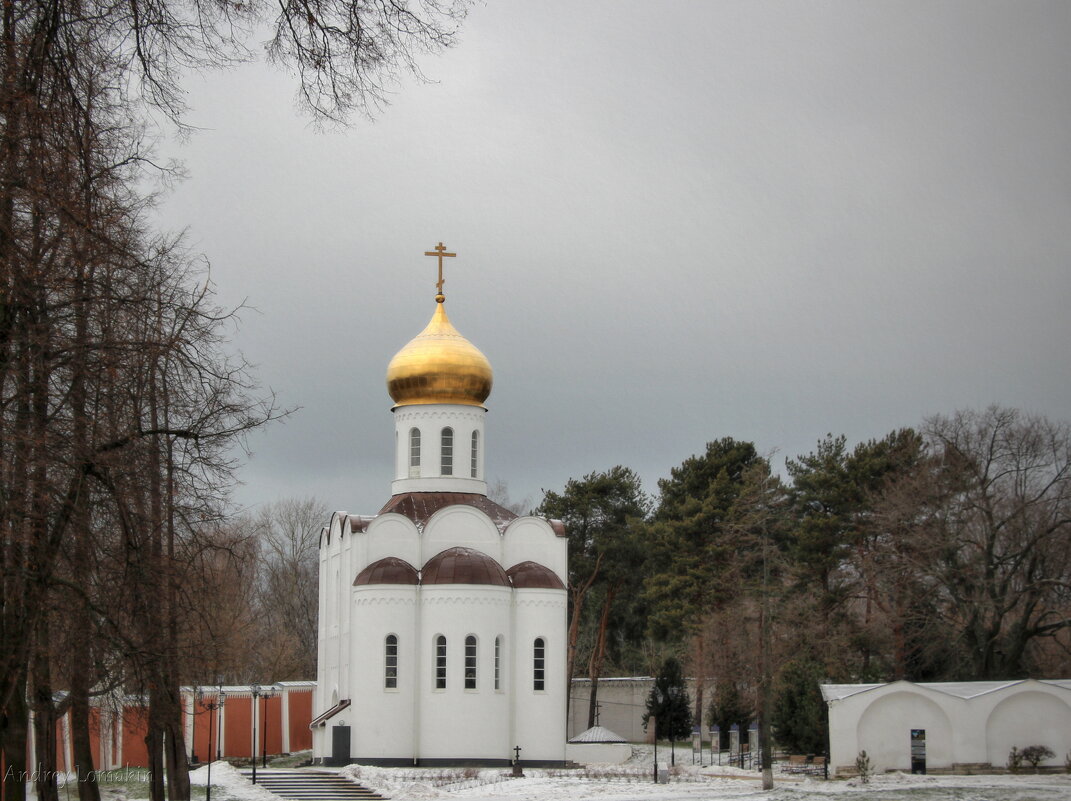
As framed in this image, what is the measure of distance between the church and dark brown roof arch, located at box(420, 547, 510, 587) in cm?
4

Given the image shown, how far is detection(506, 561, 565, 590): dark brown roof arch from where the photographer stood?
1398 inches

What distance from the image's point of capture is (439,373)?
3841 cm

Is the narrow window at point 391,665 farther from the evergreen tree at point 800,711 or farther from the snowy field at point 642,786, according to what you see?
the evergreen tree at point 800,711

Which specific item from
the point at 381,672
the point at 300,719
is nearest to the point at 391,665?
the point at 381,672

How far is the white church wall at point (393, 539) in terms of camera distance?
119 ft

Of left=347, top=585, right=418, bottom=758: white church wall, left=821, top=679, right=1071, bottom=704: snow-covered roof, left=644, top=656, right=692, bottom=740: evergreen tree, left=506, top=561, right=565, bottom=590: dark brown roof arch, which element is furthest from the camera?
left=644, top=656, right=692, bottom=740: evergreen tree

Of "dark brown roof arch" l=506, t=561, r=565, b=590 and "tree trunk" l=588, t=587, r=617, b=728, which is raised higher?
"dark brown roof arch" l=506, t=561, r=565, b=590

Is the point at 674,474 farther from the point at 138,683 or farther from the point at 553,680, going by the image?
the point at 138,683

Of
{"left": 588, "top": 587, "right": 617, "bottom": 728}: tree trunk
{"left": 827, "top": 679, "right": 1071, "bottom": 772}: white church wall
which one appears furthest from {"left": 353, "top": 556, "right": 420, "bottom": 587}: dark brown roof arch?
{"left": 588, "top": 587, "right": 617, "bottom": 728}: tree trunk

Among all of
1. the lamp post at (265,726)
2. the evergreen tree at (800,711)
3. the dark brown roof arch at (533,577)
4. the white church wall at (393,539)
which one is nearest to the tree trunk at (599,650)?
the evergreen tree at (800,711)

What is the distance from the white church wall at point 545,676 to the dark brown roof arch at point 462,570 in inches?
Result: 37.6

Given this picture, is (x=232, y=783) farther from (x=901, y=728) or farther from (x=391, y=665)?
(x=901, y=728)

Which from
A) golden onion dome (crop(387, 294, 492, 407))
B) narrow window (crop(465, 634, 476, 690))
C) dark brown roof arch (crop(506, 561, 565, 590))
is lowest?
narrow window (crop(465, 634, 476, 690))

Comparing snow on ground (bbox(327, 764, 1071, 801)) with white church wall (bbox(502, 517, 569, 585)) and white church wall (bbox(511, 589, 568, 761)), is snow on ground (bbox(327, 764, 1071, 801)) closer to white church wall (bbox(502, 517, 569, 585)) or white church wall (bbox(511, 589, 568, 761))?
white church wall (bbox(511, 589, 568, 761))
